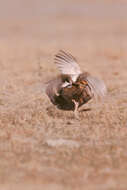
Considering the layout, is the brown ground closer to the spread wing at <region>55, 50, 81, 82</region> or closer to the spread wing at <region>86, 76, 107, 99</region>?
the spread wing at <region>86, 76, 107, 99</region>

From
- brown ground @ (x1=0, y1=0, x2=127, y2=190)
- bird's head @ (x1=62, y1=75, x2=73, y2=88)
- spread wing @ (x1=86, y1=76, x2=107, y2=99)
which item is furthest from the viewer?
bird's head @ (x1=62, y1=75, x2=73, y2=88)

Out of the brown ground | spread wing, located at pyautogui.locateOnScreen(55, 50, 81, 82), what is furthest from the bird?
the brown ground

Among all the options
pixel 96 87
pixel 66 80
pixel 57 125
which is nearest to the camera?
pixel 57 125

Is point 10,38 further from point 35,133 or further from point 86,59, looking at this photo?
point 35,133

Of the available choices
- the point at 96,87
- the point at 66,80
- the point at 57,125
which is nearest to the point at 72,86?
the point at 66,80

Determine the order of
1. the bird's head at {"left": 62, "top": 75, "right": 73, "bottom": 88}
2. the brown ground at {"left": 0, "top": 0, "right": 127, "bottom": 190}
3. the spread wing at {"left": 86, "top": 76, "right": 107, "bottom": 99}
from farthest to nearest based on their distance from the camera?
the bird's head at {"left": 62, "top": 75, "right": 73, "bottom": 88} → the spread wing at {"left": 86, "top": 76, "right": 107, "bottom": 99} → the brown ground at {"left": 0, "top": 0, "right": 127, "bottom": 190}

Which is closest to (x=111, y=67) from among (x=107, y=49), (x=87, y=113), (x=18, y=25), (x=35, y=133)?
(x=107, y=49)

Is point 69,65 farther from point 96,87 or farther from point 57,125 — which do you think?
point 57,125
